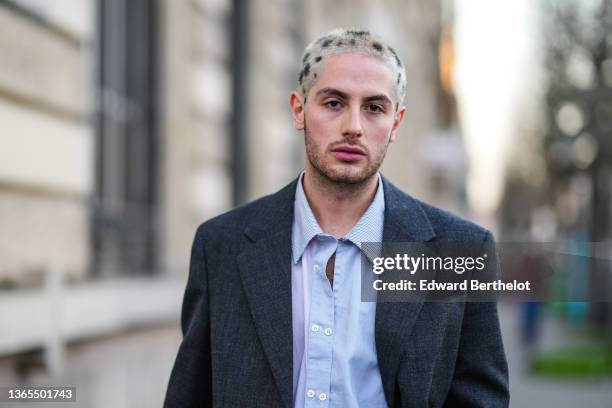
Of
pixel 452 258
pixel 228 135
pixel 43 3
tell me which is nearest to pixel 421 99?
pixel 228 135

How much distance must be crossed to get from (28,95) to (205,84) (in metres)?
3.77

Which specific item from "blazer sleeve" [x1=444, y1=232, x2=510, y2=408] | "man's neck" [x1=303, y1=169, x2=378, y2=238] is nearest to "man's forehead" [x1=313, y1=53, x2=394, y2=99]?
"man's neck" [x1=303, y1=169, x2=378, y2=238]

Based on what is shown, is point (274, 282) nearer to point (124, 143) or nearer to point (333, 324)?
point (333, 324)

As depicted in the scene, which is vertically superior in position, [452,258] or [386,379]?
[452,258]

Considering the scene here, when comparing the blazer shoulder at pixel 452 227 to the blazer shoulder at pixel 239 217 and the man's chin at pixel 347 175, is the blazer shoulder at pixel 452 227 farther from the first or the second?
the blazer shoulder at pixel 239 217

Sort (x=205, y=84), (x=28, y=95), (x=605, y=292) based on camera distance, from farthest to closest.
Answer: (x=605, y=292)
(x=205, y=84)
(x=28, y=95)

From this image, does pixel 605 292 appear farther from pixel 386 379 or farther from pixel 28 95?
pixel 386 379

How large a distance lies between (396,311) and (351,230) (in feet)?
0.88

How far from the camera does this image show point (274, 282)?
103 inches

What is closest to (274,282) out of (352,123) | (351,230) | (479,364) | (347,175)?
(351,230)

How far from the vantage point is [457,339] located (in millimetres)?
2582

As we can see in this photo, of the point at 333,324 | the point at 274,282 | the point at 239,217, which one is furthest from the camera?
the point at 239,217

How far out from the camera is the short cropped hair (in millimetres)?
2564

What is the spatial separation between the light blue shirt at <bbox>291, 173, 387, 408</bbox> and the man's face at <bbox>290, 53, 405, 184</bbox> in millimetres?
179
